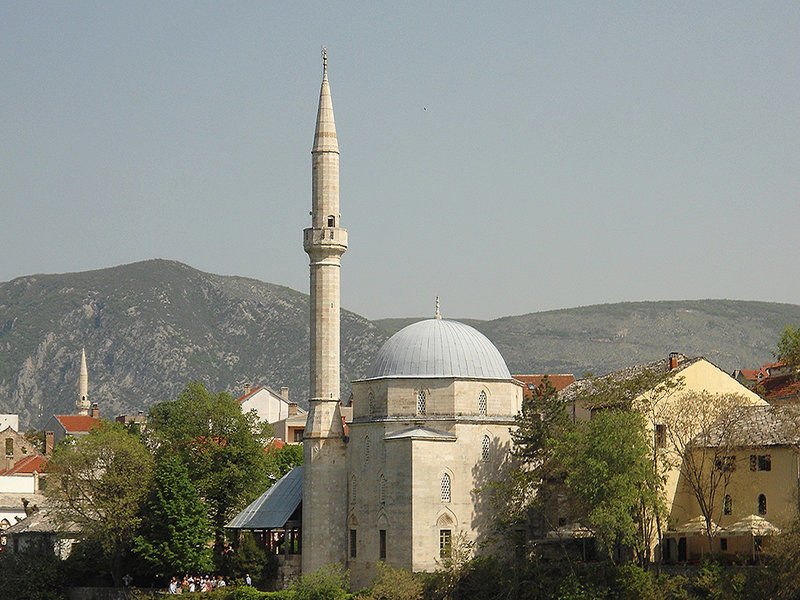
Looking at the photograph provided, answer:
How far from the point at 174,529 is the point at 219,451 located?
787cm

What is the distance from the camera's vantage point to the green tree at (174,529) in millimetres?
72875

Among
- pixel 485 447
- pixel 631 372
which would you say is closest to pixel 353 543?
pixel 485 447

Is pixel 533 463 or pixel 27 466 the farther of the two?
Result: pixel 27 466

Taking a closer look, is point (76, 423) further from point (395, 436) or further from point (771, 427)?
point (771, 427)

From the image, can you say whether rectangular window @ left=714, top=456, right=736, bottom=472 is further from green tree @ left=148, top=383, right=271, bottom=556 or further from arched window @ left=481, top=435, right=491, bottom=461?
green tree @ left=148, top=383, right=271, bottom=556

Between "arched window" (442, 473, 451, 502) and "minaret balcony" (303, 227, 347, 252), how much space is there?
1175 centimetres

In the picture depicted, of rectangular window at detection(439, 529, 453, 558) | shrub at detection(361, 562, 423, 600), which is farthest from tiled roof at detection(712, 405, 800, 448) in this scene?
shrub at detection(361, 562, 423, 600)

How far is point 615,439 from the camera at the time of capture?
61.9m

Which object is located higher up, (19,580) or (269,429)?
(269,429)

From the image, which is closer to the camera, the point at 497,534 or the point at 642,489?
the point at 642,489

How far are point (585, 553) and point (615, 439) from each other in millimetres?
6479

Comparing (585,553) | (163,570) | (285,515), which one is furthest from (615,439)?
(163,570)

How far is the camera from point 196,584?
2815 inches

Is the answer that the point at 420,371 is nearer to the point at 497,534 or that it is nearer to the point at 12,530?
the point at 497,534
